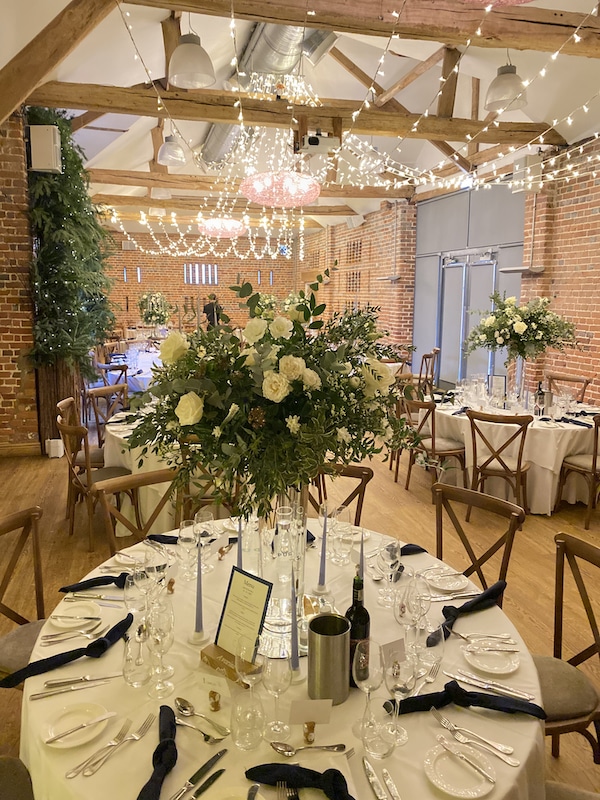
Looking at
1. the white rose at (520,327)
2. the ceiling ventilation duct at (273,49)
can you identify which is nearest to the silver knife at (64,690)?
the white rose at (520,327)

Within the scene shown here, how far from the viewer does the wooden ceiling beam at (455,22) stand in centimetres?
445

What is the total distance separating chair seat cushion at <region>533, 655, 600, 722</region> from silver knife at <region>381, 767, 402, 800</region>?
0.86 meters

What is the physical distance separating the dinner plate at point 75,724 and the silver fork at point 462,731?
773 mm

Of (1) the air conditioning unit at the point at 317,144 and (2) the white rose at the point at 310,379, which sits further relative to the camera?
(1) the air conditioning unit at the point at 317,144

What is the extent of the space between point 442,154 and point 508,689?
28.7ft

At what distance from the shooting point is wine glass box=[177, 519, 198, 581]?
2038 mm

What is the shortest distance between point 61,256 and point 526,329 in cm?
475

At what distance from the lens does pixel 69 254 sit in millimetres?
6293

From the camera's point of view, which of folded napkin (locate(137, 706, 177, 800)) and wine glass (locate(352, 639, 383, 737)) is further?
wine glass (locate(352, 639, 383, 737))

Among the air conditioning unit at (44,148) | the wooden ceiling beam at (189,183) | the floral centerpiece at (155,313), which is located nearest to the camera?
the air conditioning unit at (44,148)

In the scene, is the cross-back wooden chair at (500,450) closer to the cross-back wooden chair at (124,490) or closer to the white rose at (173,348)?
the cross-back wooden chair at (124,490)

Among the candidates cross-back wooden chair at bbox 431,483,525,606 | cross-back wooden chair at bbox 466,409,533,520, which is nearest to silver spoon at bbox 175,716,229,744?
cross-back wooden chair at bbox 431,483,525,606

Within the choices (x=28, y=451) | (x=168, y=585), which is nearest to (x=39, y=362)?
(x=28, y=451)

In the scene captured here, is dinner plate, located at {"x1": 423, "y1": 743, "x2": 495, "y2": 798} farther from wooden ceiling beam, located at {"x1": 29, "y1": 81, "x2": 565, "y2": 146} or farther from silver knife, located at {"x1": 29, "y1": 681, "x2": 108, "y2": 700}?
wooden ceiling beam, located at {"x1": 29, "y1": 81, "x2": 565, "y2": 146}
